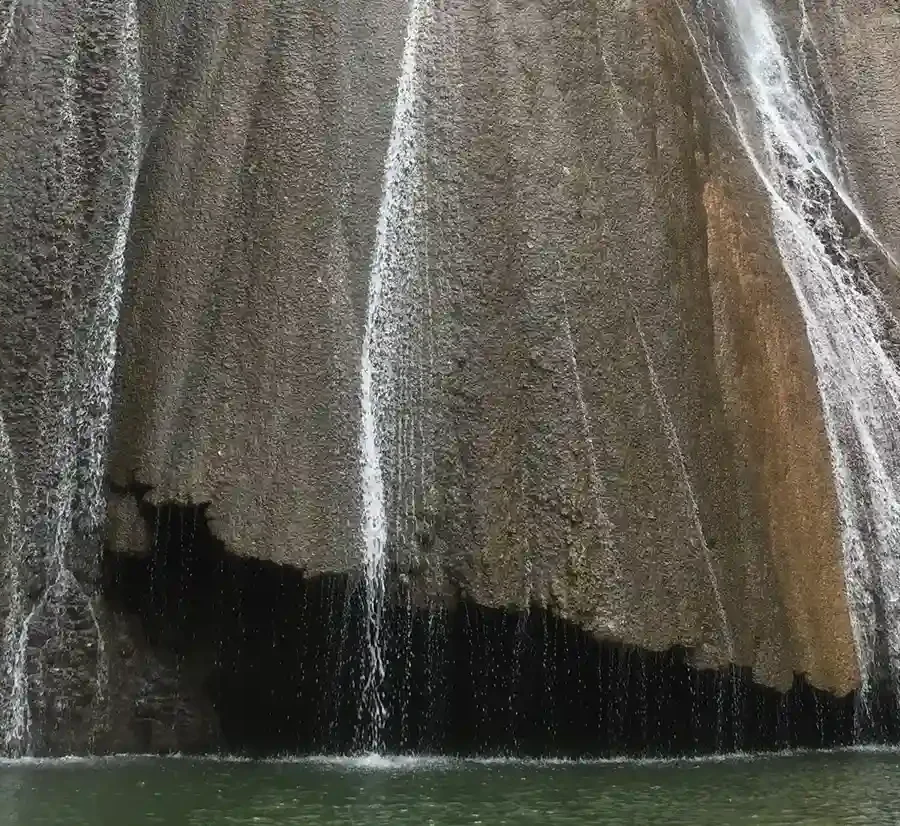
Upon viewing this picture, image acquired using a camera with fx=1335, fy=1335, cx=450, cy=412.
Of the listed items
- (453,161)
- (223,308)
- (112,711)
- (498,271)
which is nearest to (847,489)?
(498,271)

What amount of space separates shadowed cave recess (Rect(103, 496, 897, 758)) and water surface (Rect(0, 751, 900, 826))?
273 mm

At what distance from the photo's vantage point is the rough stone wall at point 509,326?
27.1ft

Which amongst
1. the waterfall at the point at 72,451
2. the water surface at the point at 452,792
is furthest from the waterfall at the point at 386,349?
the waterfall at the point at 72,451

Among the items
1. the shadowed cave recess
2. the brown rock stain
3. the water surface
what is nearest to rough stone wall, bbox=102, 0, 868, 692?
the brown rock stain

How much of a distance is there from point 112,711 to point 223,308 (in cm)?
270

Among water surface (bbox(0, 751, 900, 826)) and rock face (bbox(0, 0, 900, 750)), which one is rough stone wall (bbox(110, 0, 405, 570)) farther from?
water surface (bbox(0, 751, 900, 826))

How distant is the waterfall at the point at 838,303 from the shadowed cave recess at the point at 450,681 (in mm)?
821

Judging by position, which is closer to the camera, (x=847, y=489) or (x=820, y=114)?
(x=847, y=489)

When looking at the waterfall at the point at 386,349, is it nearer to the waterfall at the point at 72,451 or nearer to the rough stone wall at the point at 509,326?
the rough stone wall at the point at 509,326

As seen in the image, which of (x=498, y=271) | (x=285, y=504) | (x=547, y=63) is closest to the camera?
(x=285, y=504)

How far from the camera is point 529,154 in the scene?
9227 mm

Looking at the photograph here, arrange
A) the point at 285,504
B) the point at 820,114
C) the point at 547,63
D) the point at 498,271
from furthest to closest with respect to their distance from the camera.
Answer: the point at 820,114, the point at 547,63, the point at 498,271, the point at 285,504

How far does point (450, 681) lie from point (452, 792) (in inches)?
53.9

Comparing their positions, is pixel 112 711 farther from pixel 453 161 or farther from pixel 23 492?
pixel 453 161
